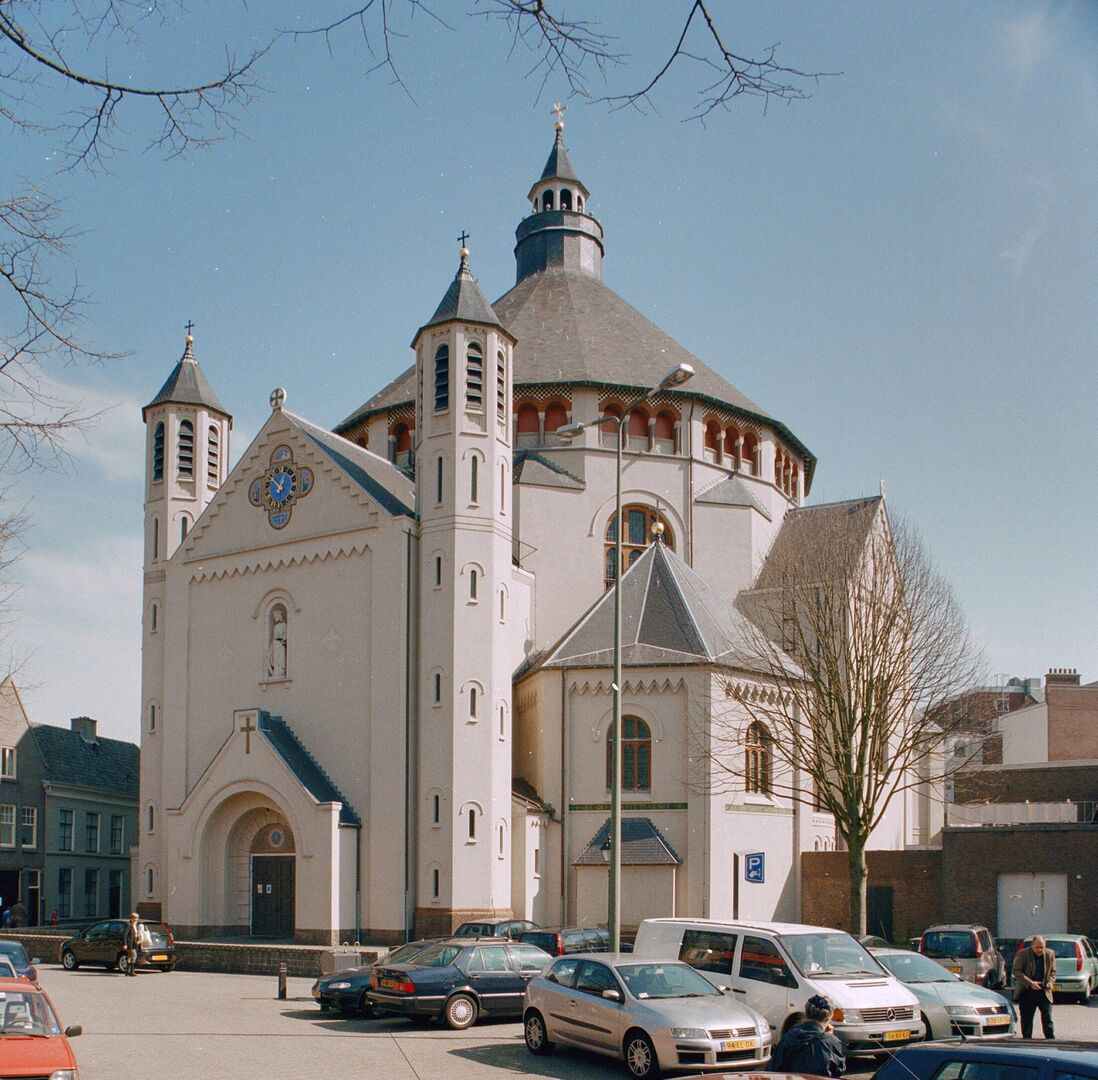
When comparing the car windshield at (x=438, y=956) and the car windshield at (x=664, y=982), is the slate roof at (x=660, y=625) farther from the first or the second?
the car windshield at (x=664, y=982)

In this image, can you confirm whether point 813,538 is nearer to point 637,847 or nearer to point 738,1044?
point 637,847

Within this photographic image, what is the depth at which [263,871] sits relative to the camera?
39656 mm

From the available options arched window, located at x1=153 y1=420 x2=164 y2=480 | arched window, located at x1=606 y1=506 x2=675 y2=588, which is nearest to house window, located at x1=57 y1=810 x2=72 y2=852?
arched window, located at x1=153 y1=420 x2=164 y2=480

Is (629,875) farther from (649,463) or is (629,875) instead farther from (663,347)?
(663,347)

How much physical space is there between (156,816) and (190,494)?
34.6 ft

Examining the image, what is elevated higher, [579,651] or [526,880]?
[579,651]

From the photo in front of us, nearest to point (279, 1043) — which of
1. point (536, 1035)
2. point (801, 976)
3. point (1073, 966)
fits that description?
point (536, 1035)

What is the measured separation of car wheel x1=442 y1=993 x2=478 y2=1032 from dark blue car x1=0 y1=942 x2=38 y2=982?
600 centimetres

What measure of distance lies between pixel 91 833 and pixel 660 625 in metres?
34.3

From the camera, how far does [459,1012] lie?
2069cm

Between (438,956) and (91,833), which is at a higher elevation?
(438,956)

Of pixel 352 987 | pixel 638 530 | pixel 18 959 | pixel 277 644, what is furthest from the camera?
pixel 638 530

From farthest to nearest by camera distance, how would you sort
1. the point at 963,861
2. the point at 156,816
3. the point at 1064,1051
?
the point at 156,816, the point at 963,861, the point at 1064,1051

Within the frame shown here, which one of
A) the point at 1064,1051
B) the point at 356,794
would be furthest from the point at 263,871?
the point at 1064,1051
